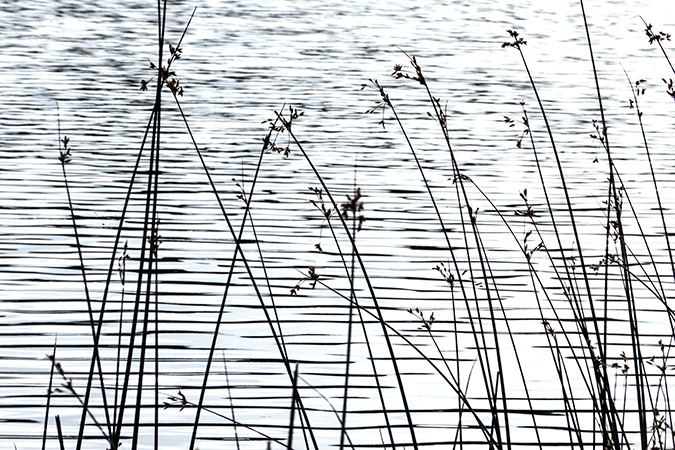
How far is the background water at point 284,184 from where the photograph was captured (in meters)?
3.83

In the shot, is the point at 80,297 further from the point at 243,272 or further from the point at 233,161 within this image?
the point at 233,161

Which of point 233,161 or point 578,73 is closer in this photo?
point 233,161

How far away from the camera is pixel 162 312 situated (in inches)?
180

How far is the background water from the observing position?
3832 mm

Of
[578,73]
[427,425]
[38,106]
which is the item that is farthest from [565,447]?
[578,73]

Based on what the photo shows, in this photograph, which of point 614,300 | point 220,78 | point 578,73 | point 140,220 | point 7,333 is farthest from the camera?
point 578,73

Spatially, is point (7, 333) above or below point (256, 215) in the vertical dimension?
above

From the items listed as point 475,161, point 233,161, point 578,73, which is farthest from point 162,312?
point 578,73

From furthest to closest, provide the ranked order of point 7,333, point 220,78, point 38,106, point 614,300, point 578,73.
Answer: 1. point 578,73
2. point 220,78
3. point 38,106
4. point 614,300
5. point 7,333

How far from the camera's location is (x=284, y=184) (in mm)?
7125

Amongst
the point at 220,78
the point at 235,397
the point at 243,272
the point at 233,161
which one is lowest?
the point at 220,78

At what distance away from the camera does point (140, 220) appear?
618 centimetres

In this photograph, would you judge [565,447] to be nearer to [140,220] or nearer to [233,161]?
[140,220]

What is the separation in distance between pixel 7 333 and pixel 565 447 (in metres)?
2.00
